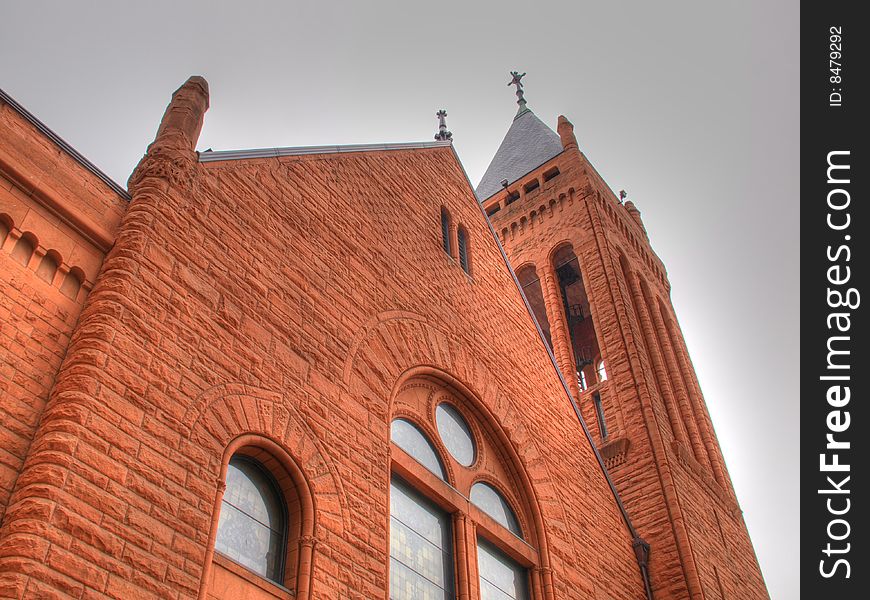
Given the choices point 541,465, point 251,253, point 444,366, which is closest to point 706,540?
point 541,465

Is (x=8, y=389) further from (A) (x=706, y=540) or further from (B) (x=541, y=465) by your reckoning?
(A) (x=706, y=540)

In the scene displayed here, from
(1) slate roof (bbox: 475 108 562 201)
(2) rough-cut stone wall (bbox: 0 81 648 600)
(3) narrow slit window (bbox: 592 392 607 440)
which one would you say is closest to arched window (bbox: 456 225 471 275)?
Result: (2) rough-cut stone wall (bbox: 0 81 648 600)

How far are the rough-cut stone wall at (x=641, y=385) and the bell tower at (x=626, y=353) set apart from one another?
29 millimetres

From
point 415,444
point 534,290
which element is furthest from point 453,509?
point 534,290

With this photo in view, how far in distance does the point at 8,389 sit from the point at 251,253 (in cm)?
267

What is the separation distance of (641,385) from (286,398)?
36.6ft

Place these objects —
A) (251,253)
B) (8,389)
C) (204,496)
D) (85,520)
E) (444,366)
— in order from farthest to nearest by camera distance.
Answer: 1. (444,366)
2. (251,253)
3. (204,496)
4. (8,389)
5. (85,520)

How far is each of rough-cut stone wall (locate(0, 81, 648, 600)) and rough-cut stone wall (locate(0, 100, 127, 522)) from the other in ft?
0.42

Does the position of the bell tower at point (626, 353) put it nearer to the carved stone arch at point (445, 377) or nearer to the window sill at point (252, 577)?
the carved stone arch at point (445, 377)

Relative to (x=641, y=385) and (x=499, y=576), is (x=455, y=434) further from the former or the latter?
(x=641, y=385)

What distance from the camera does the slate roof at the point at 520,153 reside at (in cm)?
2614

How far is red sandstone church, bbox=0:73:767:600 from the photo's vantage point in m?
5.09

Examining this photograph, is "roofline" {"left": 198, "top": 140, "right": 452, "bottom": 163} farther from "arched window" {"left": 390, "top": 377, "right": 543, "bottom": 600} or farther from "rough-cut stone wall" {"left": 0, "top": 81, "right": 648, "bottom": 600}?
"arched window" {"left": 390, "top": 377, "right": 543, "bottom": 600}

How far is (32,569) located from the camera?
14.2ft
